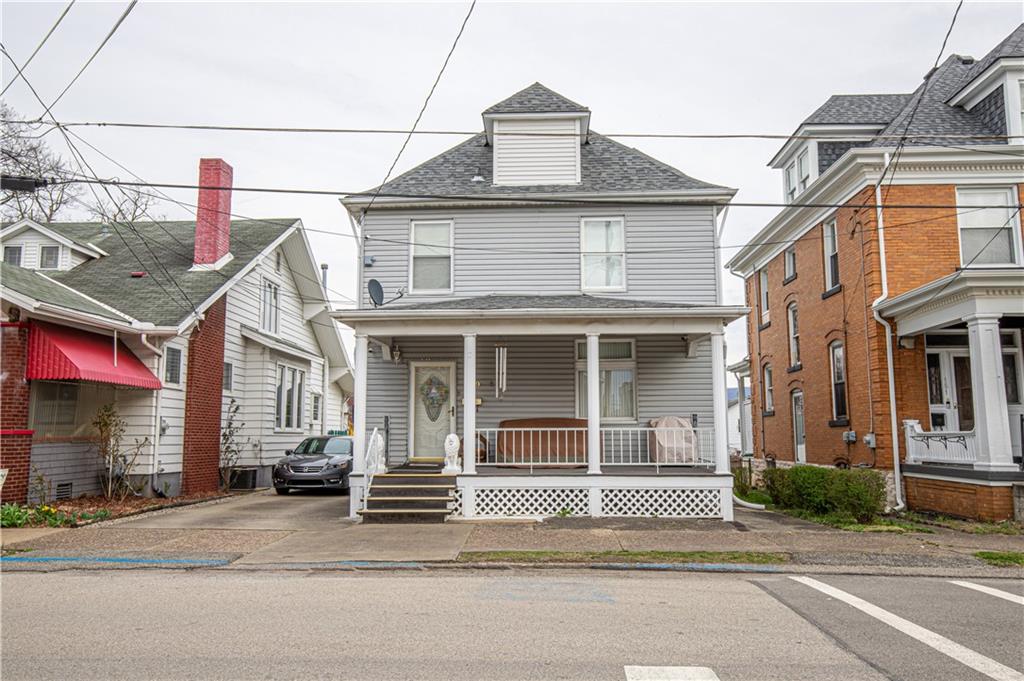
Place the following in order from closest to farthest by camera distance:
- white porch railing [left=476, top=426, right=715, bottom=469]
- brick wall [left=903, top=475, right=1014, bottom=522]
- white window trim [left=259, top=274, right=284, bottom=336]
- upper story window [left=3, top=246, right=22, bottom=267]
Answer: brick wall [left=903, top=475, right=1014, bottom=522] < white porch railing [left=476, top=426, right=715, bottom=469] < upper story window [left=3, top=246, right=22, bottom=267] < white window trim [left=259, top=274, right=284, bottom=336]

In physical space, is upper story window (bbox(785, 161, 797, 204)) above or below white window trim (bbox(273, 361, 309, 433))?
above

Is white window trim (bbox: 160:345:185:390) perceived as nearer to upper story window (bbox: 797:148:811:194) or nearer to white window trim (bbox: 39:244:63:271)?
white window trim (bbox: 39:244:63:271)

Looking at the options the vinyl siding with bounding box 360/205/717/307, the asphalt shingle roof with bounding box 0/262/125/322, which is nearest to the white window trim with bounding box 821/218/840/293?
the vinyl siding with bounding box 360/205/717/307

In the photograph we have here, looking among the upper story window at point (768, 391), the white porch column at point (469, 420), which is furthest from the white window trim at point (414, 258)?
the upper story window at point (768, 391)

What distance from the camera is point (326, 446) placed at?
19781 millimetres

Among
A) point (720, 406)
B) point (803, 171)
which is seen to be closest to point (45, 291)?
point (720, 406)

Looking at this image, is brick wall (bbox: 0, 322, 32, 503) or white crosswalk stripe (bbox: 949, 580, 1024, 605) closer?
white crosswalk stripe (bbox: 949, 580, 1024, 605)

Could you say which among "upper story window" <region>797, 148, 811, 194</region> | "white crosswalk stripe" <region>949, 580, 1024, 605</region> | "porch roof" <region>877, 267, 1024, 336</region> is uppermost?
"upper story window" <region>797, 148, 811, 194</region>

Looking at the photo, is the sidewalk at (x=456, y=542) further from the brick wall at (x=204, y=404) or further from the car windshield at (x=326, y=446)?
the car windshield at (x=326, y=446)

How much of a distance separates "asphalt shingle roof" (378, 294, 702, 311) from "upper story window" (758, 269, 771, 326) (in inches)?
352

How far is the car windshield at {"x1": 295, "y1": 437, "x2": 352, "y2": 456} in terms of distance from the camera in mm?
19609

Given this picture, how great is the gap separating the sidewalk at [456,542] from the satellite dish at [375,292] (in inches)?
172

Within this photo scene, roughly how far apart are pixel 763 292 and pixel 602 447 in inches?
446

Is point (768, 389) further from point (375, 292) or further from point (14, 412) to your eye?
point (14, 412)
